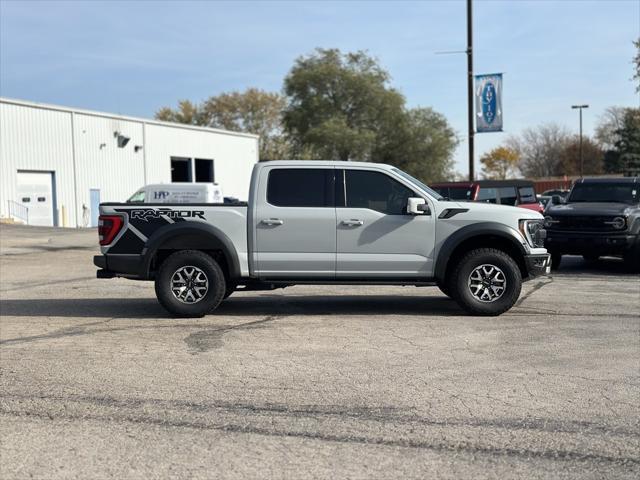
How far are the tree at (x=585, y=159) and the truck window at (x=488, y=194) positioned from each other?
243ft

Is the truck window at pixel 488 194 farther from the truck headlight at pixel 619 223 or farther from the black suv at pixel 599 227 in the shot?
the truck headlight at pixel 619 223

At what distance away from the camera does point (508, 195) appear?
58.0 feet

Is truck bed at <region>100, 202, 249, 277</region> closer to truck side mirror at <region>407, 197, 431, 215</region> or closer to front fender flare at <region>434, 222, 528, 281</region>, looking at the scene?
truck side mirror at <region>407, 197, 431, 215</region>

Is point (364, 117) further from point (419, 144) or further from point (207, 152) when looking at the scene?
point (207, 152)

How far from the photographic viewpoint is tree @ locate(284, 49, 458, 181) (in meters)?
62.2

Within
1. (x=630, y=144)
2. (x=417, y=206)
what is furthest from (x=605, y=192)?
(x=630, y=144)

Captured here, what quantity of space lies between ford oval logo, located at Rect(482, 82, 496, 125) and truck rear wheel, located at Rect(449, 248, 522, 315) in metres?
14.5

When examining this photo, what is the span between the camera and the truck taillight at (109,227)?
894 cm

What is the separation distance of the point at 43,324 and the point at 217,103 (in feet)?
243

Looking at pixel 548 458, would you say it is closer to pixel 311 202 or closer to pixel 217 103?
pixel 311 202

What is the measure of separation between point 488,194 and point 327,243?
926 cm

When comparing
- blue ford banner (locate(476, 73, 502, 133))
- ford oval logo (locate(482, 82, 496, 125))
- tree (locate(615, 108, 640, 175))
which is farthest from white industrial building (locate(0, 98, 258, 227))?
tree (locate(615, 108, 640, 175))

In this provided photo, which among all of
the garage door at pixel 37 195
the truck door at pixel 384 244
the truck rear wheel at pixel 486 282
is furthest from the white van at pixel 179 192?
the truck rear wheel at pixel 486 282

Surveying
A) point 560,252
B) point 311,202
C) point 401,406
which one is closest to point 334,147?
point 560,252
